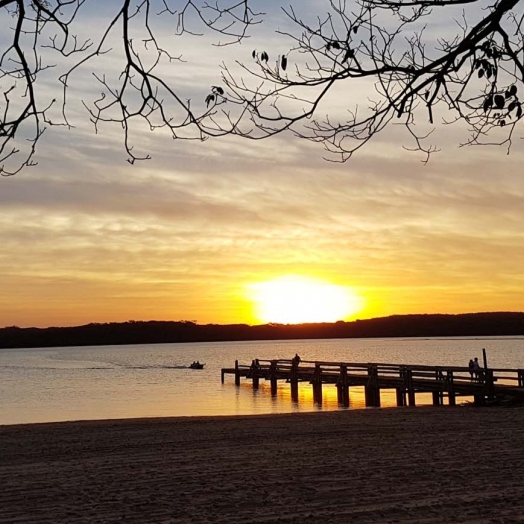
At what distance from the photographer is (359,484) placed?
8.24m

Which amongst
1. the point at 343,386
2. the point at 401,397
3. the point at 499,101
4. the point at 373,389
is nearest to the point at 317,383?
the point at 343,386

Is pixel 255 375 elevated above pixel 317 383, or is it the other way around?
pixel 255 375

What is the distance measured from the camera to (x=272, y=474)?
9031mm

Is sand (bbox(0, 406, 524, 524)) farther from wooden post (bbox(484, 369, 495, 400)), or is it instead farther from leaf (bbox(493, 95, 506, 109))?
wooden post (bbox(484, 369, 495, 400))

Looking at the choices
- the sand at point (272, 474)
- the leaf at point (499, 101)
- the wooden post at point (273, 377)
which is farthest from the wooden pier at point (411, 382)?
the leaf at point (499, 101)

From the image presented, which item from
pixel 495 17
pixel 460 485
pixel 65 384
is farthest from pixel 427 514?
pixel 65 384

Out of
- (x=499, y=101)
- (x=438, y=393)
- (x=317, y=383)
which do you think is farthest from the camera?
(x=317, y=383)

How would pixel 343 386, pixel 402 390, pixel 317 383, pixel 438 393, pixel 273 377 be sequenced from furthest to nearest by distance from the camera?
pixel 273 377, pixel 317 383, pixel 343 386, pixel 402 390, pixel 438 393

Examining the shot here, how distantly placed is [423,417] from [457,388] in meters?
11.6

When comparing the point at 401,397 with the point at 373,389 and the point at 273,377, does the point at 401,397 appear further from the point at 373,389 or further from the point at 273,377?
the point at 273,377

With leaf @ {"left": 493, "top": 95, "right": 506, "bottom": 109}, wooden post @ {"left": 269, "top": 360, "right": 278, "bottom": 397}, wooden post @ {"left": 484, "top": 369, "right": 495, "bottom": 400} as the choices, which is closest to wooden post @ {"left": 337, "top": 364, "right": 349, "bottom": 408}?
wooden post @ {"left": 269, "top": 360, "right": 278, "bottom": 397}

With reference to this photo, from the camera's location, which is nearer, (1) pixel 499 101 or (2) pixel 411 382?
(1) pixel 499 101

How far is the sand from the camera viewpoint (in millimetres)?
7066

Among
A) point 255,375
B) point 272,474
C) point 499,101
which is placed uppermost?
point 499,101
